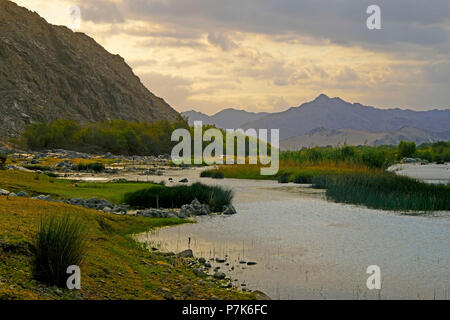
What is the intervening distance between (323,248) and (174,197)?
9.90 metres

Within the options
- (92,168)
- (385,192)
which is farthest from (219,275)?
(92,168)

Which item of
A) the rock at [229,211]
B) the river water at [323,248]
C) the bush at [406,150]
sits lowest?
the river water at [323,248]

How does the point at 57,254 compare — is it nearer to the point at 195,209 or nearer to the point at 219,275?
the point at 219,275

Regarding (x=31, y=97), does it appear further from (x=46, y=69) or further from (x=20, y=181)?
(x=20, y=181)

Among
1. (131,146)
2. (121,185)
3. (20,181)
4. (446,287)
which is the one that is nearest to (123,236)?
(446,287)

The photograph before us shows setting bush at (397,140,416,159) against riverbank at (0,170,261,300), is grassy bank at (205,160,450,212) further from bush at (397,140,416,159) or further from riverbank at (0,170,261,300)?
bush at (397,140,416,159)

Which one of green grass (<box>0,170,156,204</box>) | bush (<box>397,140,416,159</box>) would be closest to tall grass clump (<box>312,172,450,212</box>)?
green grass (<box>0,170,156,204</box>)

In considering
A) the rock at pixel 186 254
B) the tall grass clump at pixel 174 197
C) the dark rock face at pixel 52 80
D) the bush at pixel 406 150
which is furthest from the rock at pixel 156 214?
the dark rock face at pixel 52 80

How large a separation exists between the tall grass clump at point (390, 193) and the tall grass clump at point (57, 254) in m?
17.1

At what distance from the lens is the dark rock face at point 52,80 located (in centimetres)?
11450

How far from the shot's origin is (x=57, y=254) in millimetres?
8406

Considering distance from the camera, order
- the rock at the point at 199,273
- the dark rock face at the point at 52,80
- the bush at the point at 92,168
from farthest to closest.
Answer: the dark rock face at the point at 52,80
the bush at the point at 92,168
the rock at the point at 199,273

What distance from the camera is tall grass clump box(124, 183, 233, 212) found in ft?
72.7

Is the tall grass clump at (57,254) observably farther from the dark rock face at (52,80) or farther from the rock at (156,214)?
the dark rock face at (52,80)
